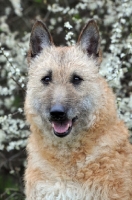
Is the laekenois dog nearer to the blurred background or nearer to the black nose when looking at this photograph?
the black nose

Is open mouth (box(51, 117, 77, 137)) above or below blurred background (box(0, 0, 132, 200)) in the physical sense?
below

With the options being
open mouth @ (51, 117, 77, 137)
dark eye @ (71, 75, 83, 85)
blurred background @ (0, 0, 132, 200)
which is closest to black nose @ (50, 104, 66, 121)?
open mouth @ (51, 117, 77, 137)

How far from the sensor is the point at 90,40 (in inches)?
253

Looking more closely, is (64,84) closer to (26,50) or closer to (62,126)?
(62,126)

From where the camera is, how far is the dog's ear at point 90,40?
636 centimetres

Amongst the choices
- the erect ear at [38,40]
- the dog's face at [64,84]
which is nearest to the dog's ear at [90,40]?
the dog's face at [64,84]

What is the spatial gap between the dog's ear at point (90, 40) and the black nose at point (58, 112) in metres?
0.93

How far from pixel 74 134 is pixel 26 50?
2.97 metres

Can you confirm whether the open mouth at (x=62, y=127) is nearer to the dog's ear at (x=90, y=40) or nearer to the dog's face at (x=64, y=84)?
the dog's face at (x=64, y=84)

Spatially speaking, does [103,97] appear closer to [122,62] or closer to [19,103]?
[122,62]

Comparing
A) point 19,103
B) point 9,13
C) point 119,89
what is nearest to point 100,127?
point 119,89

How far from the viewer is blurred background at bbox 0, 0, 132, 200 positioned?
26.9 ft

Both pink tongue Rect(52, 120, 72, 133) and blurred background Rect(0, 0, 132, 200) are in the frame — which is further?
blurred background Rect(0, 0, 132, 200)

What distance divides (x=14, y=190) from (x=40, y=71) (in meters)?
3.00
